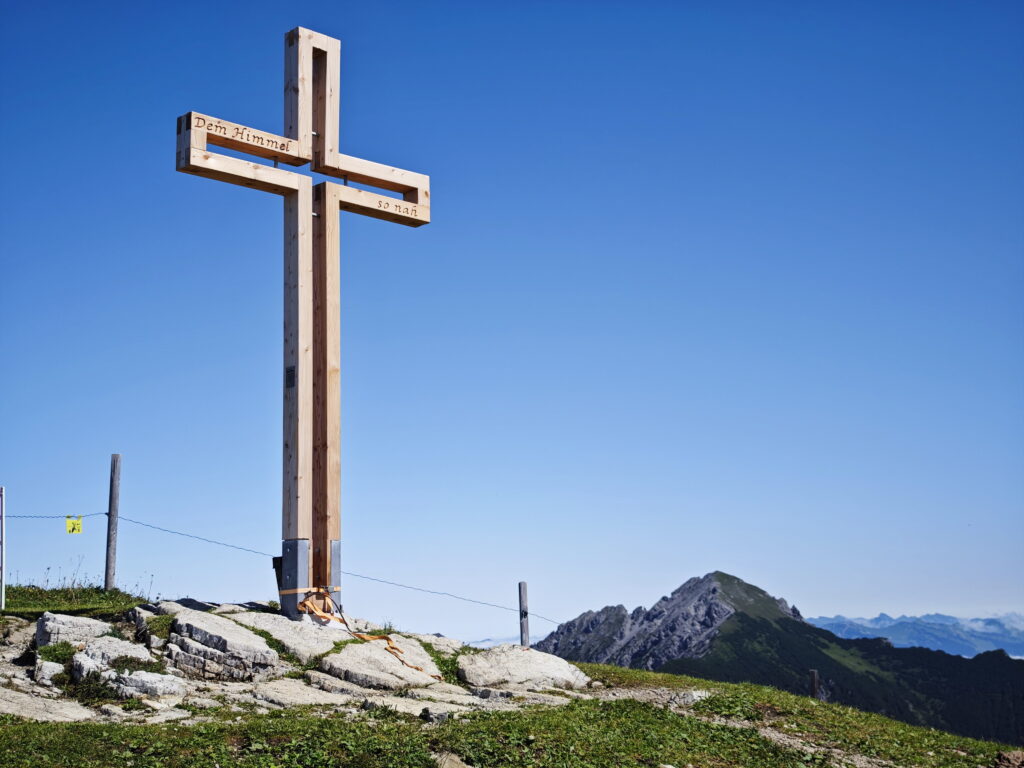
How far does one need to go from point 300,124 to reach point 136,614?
25.0 ft

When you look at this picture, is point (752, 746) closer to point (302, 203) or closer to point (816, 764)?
point (816, 764)

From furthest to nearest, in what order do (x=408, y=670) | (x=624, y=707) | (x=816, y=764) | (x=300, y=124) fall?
(x=300, y=124)
(x=408, y=670)
(x=624, y=707)
(x=816, y=764)

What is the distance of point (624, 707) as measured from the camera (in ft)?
40.7

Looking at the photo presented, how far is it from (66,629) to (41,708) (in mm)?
2402

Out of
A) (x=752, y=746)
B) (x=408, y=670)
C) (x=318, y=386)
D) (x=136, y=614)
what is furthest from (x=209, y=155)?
(x=752, y=746)

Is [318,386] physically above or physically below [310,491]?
above

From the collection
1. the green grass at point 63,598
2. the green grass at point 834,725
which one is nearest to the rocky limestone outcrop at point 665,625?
the green grass at point 63,598

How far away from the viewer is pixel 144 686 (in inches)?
432

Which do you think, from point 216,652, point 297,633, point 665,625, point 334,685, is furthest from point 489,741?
point 665,625

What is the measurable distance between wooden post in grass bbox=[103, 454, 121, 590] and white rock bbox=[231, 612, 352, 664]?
8.05 metres

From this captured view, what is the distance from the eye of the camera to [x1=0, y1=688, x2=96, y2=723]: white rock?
32.4ft

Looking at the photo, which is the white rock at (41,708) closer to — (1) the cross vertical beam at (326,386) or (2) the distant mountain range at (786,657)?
(1) the cross vertical beam at (326,386)

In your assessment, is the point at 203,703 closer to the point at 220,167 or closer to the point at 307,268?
the point at 307,268

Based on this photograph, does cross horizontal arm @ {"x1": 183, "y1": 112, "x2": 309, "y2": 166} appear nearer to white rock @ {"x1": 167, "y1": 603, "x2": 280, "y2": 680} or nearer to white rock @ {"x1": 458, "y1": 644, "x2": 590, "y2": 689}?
white rock @ {"x1": 167, "y1": 603, "x2": 280, "y2": 680}
